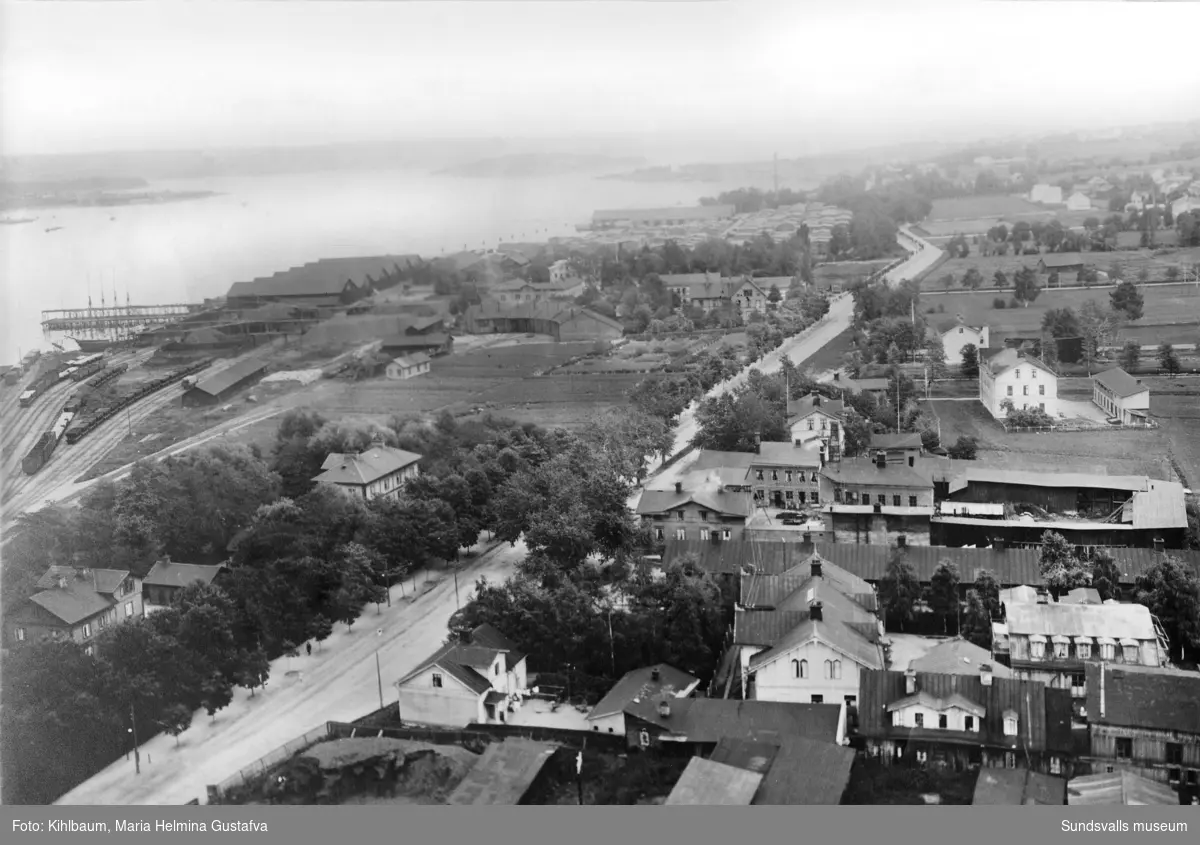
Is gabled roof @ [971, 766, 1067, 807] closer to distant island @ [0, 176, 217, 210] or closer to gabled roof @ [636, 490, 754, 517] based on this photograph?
gabled roof @ [636, 490, 754, 517]

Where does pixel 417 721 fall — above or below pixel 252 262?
below

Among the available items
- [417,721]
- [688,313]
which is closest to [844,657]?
[417,721]

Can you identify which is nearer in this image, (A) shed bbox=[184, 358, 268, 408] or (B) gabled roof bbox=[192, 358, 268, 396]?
(A) shed bbox=[184, 358, 268, 408]

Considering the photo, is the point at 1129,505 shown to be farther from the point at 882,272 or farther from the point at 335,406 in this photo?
the point at 882,272

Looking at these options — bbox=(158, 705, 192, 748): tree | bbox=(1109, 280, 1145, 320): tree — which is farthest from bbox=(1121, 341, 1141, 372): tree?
bbox=(158, 705, 192, 748): tree

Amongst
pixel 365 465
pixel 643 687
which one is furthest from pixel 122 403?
pixel 643 687

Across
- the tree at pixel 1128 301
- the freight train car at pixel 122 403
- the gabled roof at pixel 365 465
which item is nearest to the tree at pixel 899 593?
the gabled roof at pixel 365 465

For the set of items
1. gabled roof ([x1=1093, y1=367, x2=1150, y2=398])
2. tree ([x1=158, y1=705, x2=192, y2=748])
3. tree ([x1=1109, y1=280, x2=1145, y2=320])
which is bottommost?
tree ([x1=158, y1=705, x2=192, y2=748])
